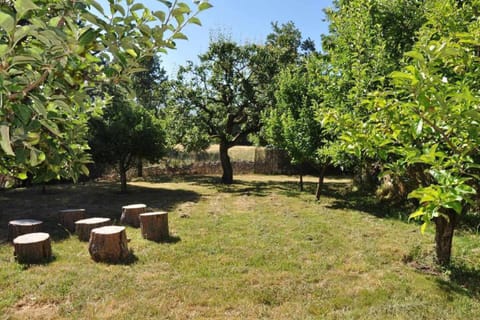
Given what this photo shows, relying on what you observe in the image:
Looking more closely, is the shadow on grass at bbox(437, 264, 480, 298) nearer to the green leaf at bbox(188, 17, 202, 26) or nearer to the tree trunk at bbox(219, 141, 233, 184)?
the green leaf at bbox(188, 17, 202, 26)

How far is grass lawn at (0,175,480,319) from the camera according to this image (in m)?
4.15

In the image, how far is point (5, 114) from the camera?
3.83 ft

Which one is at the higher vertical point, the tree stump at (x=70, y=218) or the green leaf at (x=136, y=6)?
the green leaf at (x=136, y=6)

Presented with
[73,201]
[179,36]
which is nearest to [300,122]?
[73,201]

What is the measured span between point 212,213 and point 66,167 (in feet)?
26.8

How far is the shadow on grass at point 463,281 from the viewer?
15.1 ft

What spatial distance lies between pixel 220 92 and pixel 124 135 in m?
6.44

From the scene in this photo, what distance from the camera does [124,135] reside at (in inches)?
524

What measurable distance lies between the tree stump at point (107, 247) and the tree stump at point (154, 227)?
1179 millimetres

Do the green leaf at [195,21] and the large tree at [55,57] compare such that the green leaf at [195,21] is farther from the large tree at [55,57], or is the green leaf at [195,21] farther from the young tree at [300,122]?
the young tree at [300,122]

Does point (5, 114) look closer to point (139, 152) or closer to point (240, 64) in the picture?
point (139, 152)

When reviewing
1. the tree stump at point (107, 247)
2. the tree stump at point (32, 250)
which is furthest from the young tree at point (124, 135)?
the tree stump at point (107, 247)

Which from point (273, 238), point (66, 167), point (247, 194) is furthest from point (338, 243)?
point (247, 194)

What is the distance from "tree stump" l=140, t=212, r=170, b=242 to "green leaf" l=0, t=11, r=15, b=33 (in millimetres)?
6601
